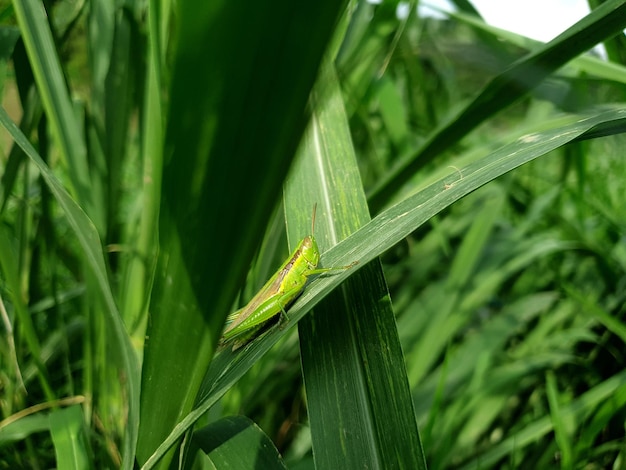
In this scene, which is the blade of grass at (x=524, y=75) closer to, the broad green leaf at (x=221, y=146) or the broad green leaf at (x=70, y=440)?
the broad green leaf at (x=221, y=146)

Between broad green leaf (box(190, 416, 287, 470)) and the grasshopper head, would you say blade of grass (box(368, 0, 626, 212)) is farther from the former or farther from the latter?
broad green leaf (box(190, 416, 287, 470))

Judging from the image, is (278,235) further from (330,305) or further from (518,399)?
(518,399)

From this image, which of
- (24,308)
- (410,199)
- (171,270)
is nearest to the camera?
(171,270)

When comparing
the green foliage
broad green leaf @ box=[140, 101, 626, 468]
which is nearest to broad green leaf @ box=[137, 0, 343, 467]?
the green foliage

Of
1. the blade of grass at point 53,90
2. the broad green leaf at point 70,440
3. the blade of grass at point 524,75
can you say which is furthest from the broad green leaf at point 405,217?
the blade of grass at point 53,90

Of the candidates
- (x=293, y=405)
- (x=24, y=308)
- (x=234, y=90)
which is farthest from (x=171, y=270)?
(x=293, y=405)

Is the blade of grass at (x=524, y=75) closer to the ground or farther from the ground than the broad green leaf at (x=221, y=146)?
farther from the ground

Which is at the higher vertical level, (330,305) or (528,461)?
(330,305)

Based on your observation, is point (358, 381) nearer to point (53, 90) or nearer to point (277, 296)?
point (277, 296)
